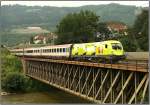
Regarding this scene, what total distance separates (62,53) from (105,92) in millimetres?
7553

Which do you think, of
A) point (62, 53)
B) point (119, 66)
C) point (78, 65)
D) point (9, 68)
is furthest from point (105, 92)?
point (9, 68)

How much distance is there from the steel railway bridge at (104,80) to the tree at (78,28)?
195cm

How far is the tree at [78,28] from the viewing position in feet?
66.9

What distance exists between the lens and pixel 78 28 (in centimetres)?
2097

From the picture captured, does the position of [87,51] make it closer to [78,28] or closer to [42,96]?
[78,28]

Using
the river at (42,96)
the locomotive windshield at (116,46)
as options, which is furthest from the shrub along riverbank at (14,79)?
the locomotive windshield at (116,46)

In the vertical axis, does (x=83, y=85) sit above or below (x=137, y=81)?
below

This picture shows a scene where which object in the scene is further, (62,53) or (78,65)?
(62,53)

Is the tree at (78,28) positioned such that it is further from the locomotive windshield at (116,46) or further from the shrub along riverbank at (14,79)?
the locomotive windshield at (116,46)

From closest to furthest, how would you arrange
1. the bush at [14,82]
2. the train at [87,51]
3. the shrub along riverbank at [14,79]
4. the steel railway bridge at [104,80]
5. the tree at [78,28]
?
the steel railway bridge at [104,80]
the train at [87,51]
the tree at [78,28]
the bush at [14,82]
the shrub along riverbank at [14,79]

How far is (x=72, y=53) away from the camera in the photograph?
19.8 metres

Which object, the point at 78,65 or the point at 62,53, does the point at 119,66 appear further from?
the point at 62,53

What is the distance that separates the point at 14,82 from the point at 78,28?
24.2 ft

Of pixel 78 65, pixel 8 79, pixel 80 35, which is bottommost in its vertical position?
pixel 8 79
